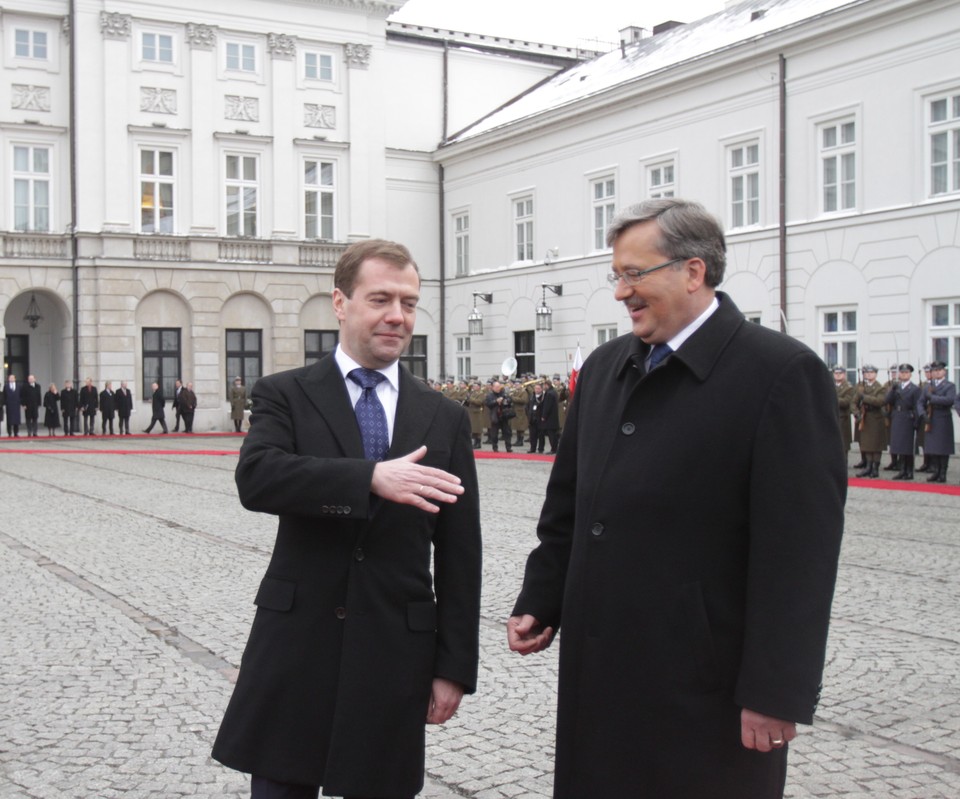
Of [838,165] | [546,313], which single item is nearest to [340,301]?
[838,165]

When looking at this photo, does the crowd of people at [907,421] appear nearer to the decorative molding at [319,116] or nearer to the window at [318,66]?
the decorative molding at [319,116]

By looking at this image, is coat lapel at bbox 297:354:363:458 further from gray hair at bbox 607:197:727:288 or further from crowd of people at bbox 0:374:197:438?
crowd of people at bbox 0:374:197:438

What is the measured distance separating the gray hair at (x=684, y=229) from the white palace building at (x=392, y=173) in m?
24.7

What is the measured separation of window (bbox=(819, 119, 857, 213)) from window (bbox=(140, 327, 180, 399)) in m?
21.2

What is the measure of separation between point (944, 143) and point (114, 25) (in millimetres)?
24877

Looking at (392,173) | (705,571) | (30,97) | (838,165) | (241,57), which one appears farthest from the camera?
(392,173)

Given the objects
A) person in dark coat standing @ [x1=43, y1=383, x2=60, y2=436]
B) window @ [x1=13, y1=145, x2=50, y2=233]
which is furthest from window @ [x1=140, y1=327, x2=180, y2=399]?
window @ [x1=13, y1=145, x2=50, y2=233]

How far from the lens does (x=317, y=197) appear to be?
41844mm

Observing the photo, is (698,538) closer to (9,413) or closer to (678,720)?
(678,720)

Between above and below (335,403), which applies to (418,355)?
above

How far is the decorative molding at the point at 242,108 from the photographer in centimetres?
3994

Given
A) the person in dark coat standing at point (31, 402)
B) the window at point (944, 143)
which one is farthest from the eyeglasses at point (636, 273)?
the person in dark coat standing at point (31, 402)

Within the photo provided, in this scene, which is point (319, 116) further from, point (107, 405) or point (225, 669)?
point (225, 669)

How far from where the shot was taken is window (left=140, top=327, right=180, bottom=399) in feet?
129
